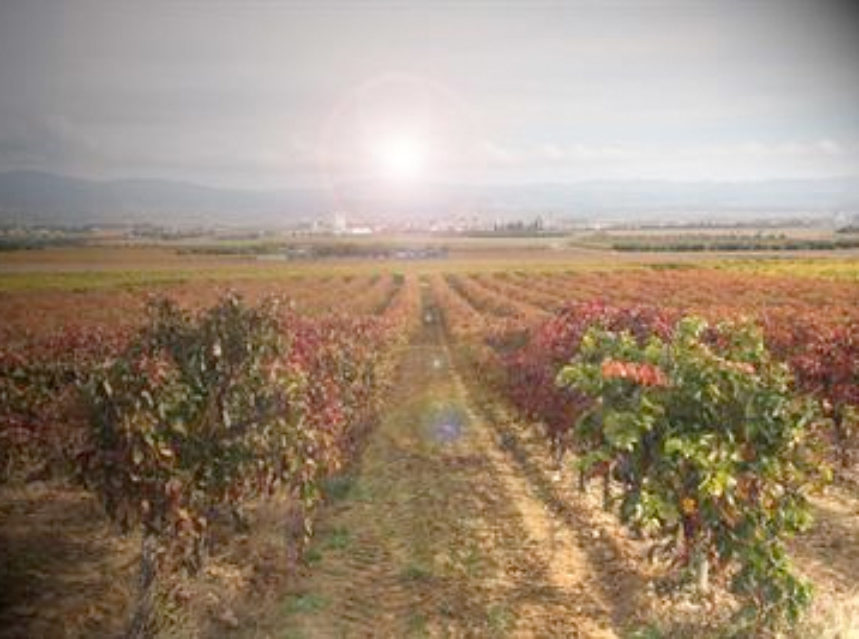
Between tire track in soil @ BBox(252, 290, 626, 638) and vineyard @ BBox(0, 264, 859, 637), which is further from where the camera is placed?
tire track in soil @ BBox(252, 290, 626, 638)

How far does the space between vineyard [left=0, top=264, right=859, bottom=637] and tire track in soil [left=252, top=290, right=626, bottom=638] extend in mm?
48

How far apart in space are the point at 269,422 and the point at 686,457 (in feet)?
14.6

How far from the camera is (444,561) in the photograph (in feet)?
41.9

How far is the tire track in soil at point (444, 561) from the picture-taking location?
10.8 meters

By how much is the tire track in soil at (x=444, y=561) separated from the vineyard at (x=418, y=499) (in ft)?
0.16

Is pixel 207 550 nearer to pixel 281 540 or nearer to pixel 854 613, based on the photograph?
pixel 281 540

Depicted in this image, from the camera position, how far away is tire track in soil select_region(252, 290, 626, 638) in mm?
10820

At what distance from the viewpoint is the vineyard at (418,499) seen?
379 inches

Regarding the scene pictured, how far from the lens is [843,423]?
1809 centimetres

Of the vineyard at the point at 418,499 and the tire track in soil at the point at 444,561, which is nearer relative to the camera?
the vineyard at the point at 418,499

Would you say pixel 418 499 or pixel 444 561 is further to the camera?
pixel 418 499

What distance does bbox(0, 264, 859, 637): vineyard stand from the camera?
9.62 m

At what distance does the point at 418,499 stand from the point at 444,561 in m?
3.17

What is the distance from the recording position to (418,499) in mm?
15906
